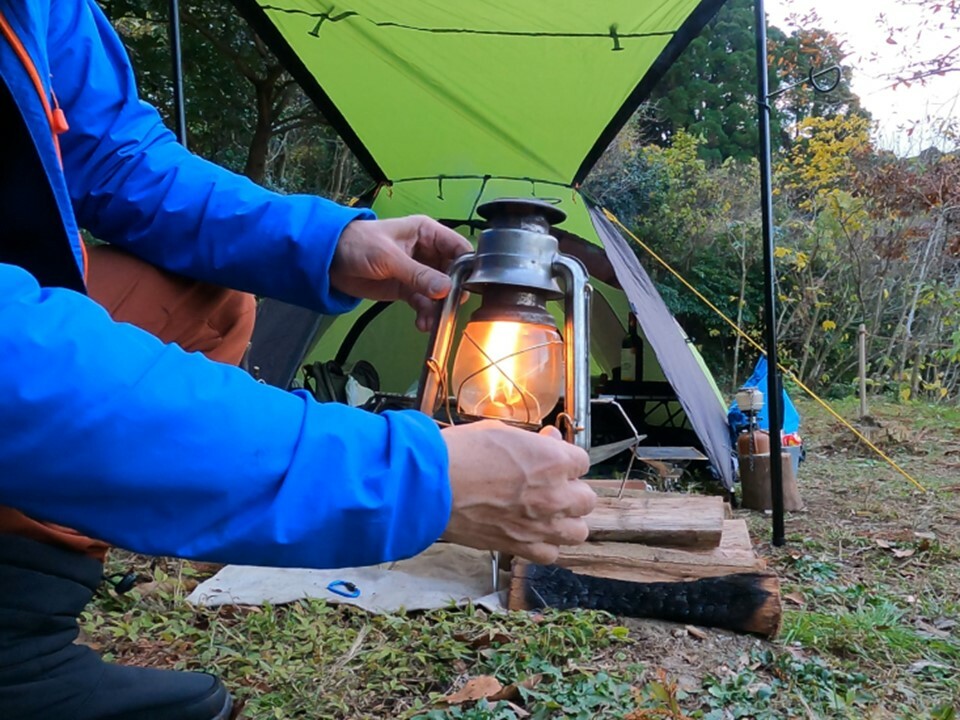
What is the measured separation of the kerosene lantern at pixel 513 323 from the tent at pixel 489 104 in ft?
6.96

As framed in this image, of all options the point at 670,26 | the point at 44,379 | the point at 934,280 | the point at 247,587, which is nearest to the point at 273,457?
the point at 44,379

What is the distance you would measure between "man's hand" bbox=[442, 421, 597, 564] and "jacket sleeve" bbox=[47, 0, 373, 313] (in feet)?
1.91

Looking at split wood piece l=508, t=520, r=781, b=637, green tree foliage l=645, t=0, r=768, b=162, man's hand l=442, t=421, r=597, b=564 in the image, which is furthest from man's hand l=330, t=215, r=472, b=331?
green tree foliage l=645, t=0, r=768, b=162

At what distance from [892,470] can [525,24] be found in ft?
9.12

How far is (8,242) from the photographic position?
848mm

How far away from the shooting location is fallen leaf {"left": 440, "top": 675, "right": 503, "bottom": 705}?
1.36 meters

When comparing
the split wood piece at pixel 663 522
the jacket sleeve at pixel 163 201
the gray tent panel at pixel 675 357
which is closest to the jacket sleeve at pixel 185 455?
the jacket sleeve at pixel 163 201

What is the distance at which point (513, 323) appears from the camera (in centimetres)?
109

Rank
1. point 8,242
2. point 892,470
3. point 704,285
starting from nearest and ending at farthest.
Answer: point 8,242, point 892,470, point 704,285

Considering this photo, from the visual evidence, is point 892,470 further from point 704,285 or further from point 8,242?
point 704,285

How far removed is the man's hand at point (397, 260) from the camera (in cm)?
114

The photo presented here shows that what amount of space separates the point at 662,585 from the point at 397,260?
42.8 inches

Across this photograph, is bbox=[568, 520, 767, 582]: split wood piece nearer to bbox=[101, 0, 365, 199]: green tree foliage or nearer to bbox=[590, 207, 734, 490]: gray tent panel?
bbox=[590, 207, 734, 490]: gray tent panel

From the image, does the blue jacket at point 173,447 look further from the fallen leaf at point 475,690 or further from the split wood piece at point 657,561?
the split wood piece at point 657,561
